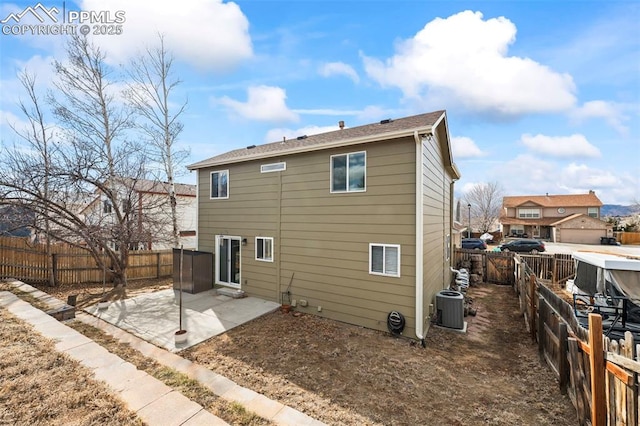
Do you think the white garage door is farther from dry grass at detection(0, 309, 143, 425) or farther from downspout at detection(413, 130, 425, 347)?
dry grass at detection(0, 309, 143, 425)

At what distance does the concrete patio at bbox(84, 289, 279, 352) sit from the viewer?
639 centimetres

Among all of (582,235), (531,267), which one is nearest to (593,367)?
(531,267)

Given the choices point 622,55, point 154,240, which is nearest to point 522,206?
point 622,55

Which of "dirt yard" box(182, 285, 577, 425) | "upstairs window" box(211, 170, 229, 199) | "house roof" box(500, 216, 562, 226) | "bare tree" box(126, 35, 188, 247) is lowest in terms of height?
"dirt yard" box(182, 285, 577, 425)

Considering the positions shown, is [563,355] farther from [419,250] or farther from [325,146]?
[325,146]

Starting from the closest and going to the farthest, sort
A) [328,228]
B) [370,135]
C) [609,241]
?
[370,135] < [328,228] < [609,241]

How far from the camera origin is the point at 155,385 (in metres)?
4.18

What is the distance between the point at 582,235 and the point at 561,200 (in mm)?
7635

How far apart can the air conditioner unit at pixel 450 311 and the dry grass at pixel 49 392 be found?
23.5ft

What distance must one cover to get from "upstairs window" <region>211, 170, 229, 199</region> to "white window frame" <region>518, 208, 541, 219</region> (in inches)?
1771

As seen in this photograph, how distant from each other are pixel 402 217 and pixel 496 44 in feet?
24.9

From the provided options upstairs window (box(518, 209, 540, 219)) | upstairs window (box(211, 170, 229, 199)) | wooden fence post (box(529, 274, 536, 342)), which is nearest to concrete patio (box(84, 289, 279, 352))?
upstairs window (box(211, 170, 229, 199))

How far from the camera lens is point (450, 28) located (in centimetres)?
877

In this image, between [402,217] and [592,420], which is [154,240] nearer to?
[402,217]
